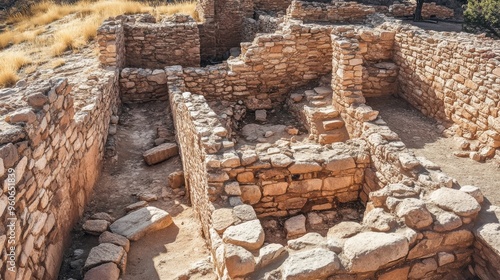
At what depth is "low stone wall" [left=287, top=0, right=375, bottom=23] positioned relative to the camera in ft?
44.1

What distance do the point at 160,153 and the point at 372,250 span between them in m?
5.09

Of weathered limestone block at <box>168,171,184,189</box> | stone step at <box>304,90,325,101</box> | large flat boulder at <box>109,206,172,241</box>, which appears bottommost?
weathered limestone block at <box>168,171,184,189</box>

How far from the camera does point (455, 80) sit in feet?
24.9

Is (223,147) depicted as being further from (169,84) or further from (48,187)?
(169,84)

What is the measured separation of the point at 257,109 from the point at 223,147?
478 cm

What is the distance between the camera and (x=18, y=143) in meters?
4.10

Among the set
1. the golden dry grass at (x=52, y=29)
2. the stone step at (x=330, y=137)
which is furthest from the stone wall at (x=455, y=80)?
the golden dry grass at (x=52, y=29)

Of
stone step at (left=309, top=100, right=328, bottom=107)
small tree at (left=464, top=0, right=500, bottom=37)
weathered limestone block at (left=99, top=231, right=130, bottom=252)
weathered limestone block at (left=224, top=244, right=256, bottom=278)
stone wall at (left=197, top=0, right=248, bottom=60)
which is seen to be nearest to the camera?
weathered limestone block at (left=224, top=244, right=256, bottom=278)

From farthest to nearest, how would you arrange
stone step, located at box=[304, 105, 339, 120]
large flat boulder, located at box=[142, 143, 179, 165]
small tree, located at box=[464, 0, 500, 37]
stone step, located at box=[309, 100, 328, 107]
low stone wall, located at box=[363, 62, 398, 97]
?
small tree, located at box=[464, 0, 500, 37] < low stone wall, located at box=[363, 62, 398, 97] < stone step, located at box=[309, 100, 328, 107] < stone step, located at box=[304, 105, 339, 120] < large flat boulder, located at box=[142, 143, 179, 165]

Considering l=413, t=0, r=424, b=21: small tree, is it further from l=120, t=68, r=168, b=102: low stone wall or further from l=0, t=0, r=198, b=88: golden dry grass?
l=120, t=68, r=168, b=102: low stone wall

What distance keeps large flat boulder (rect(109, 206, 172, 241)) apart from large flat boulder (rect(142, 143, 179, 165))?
184cm

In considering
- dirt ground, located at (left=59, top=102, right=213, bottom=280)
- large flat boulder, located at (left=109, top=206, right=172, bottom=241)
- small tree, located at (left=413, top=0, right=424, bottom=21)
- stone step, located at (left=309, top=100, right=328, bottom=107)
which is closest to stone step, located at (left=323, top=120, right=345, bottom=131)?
stone step, located at (left=309, top=100, right=328, bottom=107)

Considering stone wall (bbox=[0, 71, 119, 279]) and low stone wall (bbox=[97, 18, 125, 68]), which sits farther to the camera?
low stone wall (bbox=[97, 18, 125, 68])

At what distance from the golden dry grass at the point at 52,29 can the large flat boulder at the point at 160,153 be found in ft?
14.8
